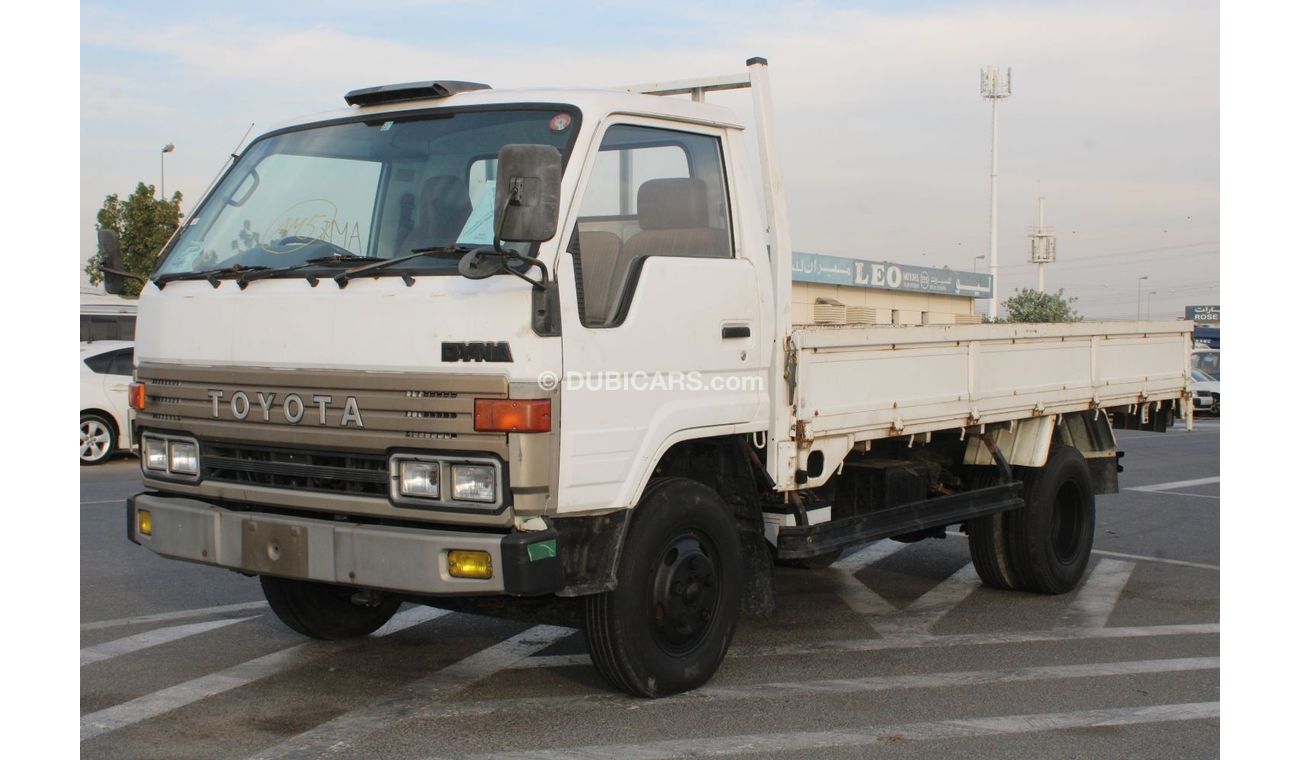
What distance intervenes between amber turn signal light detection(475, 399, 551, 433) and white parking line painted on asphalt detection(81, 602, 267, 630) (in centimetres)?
308

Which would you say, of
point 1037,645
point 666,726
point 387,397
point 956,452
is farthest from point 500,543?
point 956,452

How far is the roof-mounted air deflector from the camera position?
548 centimetres

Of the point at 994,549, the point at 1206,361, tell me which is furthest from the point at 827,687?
the point at 1206,361

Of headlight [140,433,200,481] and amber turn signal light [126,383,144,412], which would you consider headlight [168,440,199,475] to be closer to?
headlight [140,433,200,481]

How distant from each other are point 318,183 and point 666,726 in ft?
8.81

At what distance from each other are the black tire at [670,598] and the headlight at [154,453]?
1.92 meters

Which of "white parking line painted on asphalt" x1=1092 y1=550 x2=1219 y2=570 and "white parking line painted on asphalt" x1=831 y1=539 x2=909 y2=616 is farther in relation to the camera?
"white parking line painted on asphalt" x1=1092 y1=550 x2=1219 y2=570

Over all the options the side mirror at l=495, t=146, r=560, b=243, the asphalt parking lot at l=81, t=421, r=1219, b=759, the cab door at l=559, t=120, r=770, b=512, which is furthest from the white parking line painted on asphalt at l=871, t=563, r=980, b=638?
the side mirror at l=495, t=146, r=560, b=243

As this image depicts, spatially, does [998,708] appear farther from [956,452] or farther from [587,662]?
[956,452]

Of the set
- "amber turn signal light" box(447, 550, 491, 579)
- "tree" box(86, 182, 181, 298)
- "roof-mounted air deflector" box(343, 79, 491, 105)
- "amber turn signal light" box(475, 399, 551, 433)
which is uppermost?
"tree" box(86, 182, 181, 298)

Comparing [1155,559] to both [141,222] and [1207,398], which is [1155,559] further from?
[141,222]

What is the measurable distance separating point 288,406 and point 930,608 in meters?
4.05

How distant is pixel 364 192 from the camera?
5.51 meters

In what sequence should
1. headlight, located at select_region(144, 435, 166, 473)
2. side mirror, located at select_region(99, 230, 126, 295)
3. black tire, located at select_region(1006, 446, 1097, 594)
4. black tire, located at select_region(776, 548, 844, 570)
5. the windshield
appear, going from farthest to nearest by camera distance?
black tire, located at select_region(776, 548, 844, 570) → black tire, located at select_region(1006, 446, 1097, 594) → side mirror, located at select_region(99, 230, 126, 295) → headlight, located at select_region(144, 435, 166, 473) → the windshield
